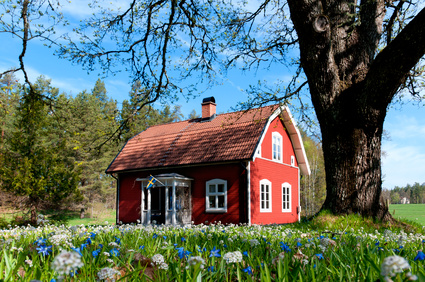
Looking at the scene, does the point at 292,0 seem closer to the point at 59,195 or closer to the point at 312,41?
the point at 312,41

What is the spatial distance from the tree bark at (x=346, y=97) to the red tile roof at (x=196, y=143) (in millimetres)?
9336

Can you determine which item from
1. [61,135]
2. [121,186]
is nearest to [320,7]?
[121,186]

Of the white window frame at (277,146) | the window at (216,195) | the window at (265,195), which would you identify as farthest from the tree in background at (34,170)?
the white window frame at (277,146)

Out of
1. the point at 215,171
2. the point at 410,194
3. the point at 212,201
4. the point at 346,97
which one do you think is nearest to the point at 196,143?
the point at 215,171

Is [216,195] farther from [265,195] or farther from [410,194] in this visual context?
[410,194]

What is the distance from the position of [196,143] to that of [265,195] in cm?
549

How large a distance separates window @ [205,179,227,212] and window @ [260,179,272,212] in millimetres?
2315

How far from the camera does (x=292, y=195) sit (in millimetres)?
24719

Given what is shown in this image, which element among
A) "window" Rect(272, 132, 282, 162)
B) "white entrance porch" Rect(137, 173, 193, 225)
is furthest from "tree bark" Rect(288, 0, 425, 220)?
"window" Rect(272, 132, 282, 162)

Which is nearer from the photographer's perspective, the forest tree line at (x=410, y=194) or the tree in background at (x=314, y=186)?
the tree in background at (x=314, y=186)

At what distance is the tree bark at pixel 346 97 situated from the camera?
27.8 ft

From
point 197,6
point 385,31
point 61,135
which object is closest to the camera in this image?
point 385,31

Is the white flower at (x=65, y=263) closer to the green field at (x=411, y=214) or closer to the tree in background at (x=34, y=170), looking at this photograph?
the green field at (x=411, y=214)

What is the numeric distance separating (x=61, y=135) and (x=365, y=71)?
1671 inches
